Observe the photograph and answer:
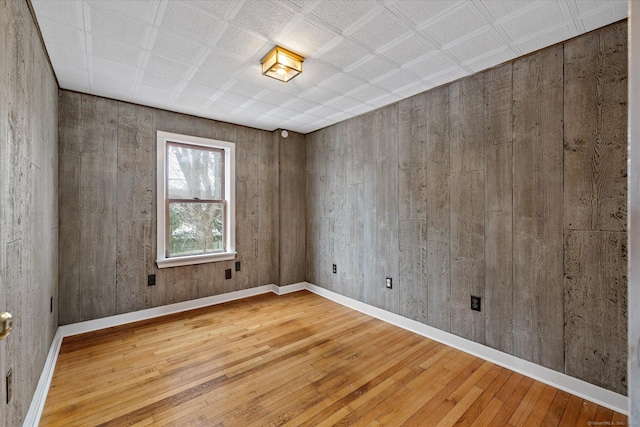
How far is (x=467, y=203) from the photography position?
2680mm

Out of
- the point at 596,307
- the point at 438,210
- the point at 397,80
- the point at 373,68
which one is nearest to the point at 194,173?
the point at 373,68

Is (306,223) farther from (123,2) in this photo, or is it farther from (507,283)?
(123,2)

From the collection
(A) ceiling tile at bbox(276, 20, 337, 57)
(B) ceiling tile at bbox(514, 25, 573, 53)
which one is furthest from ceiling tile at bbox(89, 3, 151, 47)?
(B) ceiling tile at bbox(514, 25, 573, 53)

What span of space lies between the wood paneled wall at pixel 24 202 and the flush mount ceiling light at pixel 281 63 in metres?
1.44

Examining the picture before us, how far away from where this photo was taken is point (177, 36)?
6.75ft

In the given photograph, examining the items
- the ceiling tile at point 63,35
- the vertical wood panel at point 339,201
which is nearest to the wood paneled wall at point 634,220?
the ceiling tile at point 63,35

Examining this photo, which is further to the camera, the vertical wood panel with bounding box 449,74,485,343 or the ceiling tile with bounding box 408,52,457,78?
the vertical wood panel with bounding box 449,74,485,343

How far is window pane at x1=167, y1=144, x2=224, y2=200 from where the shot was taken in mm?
3688

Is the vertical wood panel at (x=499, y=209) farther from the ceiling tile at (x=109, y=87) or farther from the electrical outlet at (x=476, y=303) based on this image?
the ceiling tile at (x=109, y=87)

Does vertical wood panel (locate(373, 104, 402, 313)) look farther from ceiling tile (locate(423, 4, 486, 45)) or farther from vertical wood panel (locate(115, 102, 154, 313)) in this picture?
vertical wood panel (locate(115, 102, 154, 313))

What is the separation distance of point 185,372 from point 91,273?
67.0 inches

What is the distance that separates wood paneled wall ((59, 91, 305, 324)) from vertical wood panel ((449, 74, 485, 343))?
280cm

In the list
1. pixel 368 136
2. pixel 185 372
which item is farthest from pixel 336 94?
pixel 185 372

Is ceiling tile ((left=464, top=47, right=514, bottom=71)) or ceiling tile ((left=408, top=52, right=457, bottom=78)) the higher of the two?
ceiling tile ((left=408, top=52, right=457, bottom=78))
